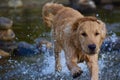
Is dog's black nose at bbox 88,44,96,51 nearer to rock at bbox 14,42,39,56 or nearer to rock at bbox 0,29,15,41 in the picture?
rock at bbox 14,42,39,56

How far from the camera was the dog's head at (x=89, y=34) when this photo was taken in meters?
6.75

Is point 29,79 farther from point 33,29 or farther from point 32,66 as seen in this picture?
point 33,29

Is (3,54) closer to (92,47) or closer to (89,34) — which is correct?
(89,34)

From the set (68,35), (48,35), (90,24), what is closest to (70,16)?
(68,35)

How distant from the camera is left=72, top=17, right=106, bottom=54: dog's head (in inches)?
266

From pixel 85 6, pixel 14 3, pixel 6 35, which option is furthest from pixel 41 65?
pixel 14 3

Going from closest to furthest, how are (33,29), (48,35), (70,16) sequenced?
(70,16) < (48,35) < (33,29)

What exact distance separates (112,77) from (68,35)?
166cm

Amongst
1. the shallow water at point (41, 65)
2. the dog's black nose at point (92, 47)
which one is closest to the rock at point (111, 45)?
the shallow water at point (41, 65)

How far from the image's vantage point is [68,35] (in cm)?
761

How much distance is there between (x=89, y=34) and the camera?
6.85 m

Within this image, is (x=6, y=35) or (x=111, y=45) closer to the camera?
(x=111, y=45)

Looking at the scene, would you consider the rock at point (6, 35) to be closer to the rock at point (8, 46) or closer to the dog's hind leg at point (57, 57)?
the rock at point (8, 46)

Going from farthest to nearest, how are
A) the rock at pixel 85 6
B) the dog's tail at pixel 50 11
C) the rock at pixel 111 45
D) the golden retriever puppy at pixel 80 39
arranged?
the rock at pixel 85 6 → the rock at pixel 111 45 → the dog's tail at pixel 50 11 → the golden retriever puppy at pixel 80 39
